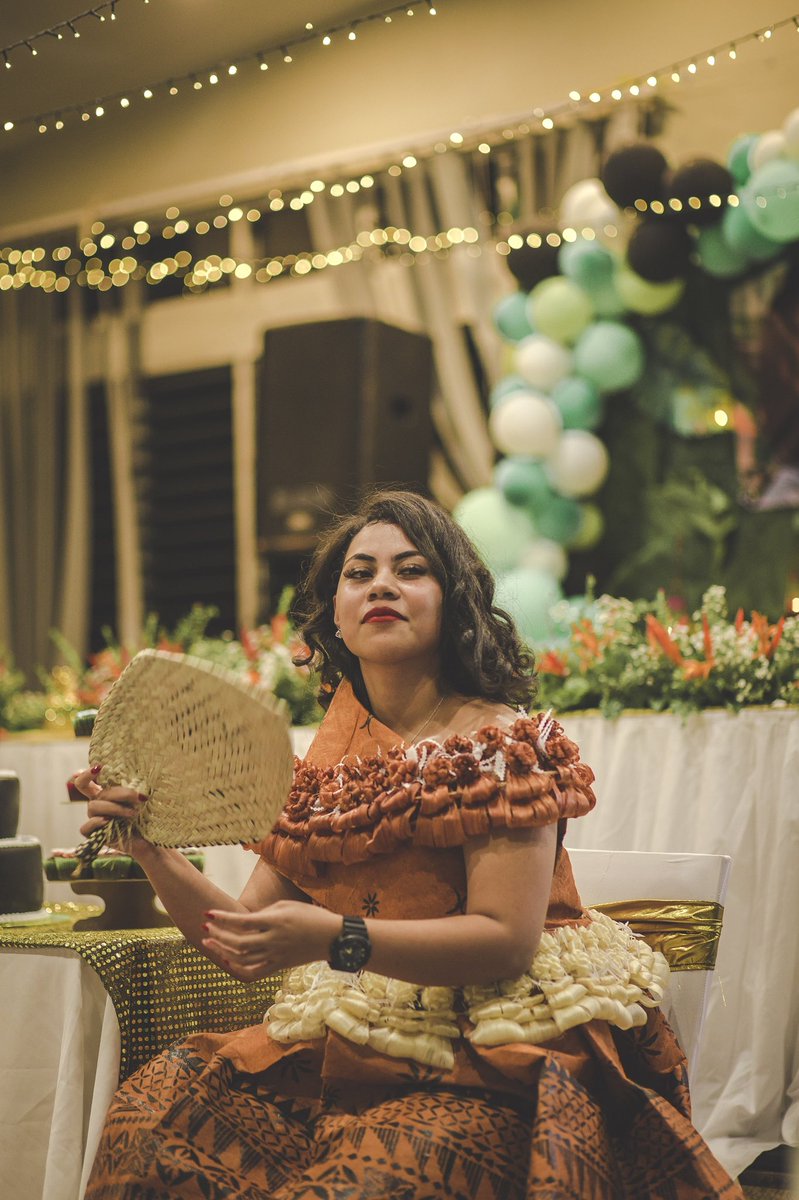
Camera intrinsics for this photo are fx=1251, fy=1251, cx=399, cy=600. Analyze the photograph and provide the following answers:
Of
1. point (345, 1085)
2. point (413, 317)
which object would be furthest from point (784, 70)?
point (345, 1085)

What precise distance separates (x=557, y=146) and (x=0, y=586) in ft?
13.3

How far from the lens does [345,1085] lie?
1.61 metres

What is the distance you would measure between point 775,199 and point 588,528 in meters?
1.61

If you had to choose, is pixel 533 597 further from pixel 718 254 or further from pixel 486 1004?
pixel 486 1004

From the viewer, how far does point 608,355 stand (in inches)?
208

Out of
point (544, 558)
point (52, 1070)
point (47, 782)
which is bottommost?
point (52, 1070)

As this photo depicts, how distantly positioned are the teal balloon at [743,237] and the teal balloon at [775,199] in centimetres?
12

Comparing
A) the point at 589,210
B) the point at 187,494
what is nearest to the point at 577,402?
the point at 589,210

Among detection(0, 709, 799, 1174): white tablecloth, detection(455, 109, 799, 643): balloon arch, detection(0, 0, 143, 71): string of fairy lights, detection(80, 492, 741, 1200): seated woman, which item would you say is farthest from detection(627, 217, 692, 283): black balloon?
detection(80, 492, 741, 1200): seated woman

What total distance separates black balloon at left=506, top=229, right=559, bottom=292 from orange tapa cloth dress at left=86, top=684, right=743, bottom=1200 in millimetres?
4022

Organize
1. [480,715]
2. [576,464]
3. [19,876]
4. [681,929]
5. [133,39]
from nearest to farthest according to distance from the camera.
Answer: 1. [480,715]
2. [681,929]
3. [19,876]
4. [133,39]
5. [576,464]

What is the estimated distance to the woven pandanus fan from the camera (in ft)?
5.01

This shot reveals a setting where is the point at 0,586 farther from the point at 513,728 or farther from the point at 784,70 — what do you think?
the point at 513,728

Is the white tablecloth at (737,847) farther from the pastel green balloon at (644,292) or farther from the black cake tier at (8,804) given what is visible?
the pastel green balloon at (644,292)
